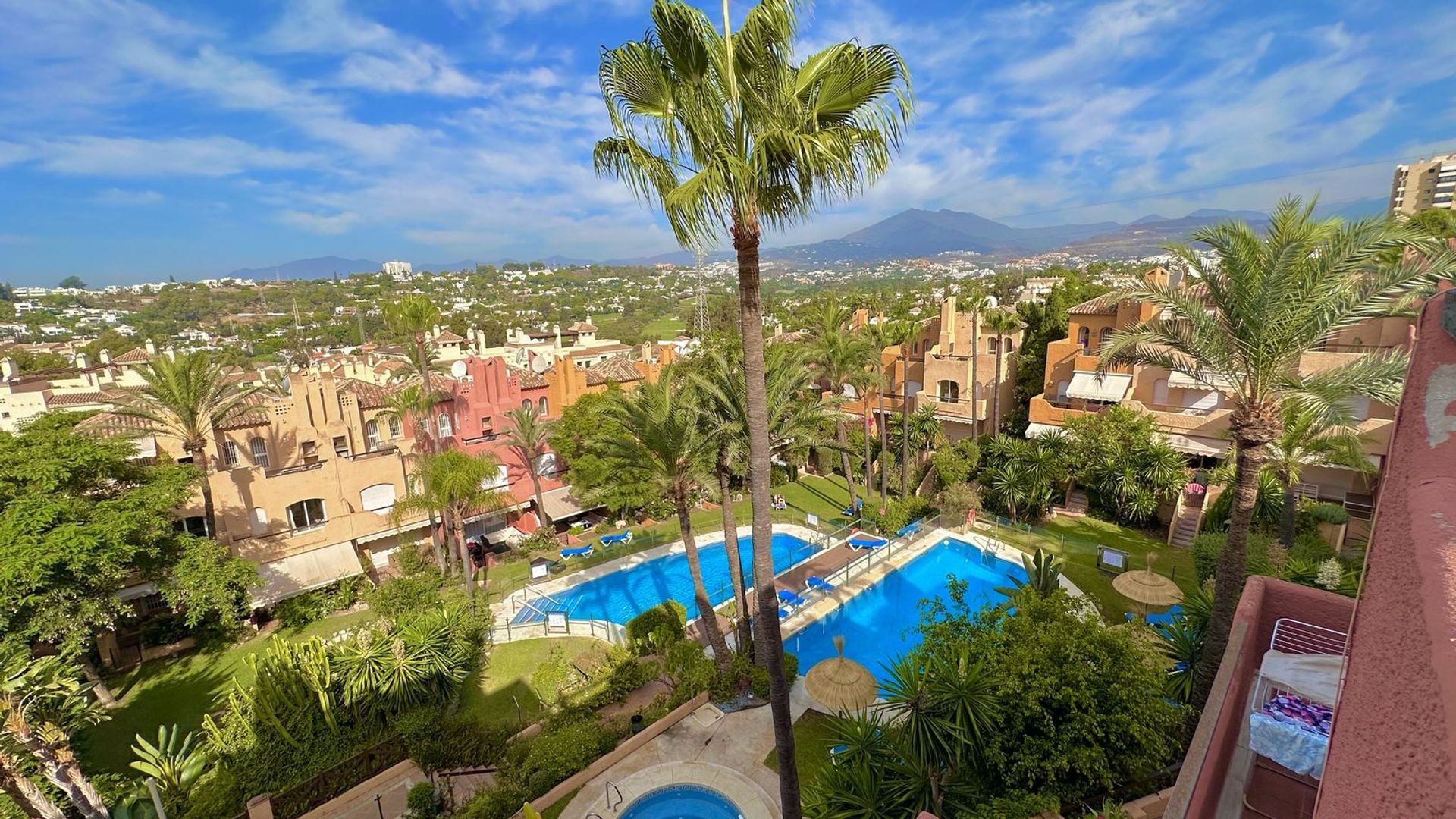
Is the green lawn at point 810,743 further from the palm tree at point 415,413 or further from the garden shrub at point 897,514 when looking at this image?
the palm tree at point 415,413

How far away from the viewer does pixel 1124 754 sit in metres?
8.69

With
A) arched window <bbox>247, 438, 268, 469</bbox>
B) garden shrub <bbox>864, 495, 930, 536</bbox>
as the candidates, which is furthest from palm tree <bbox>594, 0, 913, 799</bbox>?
arched window <bbox>247, 438, 268, 469</bbox>

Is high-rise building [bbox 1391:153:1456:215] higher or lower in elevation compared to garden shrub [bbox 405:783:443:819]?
higher

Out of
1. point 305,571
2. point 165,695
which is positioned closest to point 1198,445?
point 305,571

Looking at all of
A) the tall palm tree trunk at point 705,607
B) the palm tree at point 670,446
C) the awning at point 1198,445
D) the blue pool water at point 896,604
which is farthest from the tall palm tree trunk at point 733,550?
the awning at point 1198,445

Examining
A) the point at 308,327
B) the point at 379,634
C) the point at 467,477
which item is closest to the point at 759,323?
the point at 379,634

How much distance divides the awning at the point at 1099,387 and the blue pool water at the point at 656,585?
14.8m

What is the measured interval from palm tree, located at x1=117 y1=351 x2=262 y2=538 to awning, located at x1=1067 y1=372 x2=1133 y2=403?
35.7 metres

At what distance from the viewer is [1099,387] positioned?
91.2 feet

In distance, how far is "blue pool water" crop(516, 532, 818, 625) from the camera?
23453mm

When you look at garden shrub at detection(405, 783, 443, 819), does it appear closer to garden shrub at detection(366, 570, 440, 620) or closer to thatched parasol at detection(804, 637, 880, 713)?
garden shrub at detection(366, 570, 440, 620)

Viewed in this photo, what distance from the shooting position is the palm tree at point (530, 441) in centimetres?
2912

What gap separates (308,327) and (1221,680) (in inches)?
6436

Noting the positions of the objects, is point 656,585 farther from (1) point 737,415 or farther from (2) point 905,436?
(2) point 905,436
